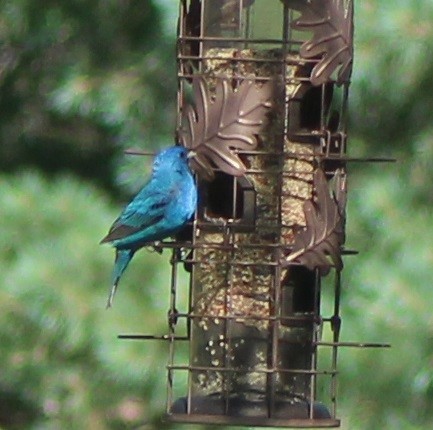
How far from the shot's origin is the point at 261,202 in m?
4.53

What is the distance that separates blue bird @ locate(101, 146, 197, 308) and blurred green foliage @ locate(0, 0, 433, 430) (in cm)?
170

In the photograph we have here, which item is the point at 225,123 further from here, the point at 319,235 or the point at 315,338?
the point at 315,338

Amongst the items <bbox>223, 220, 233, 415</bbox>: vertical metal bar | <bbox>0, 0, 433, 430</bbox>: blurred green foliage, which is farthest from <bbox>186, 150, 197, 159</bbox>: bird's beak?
<bbox>0, 0, 433, 430</bbox>: blurred green foliage

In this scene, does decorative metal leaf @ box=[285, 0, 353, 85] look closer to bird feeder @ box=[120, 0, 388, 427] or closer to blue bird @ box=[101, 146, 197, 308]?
bird feeder @ box=[120, 0, 388, 427]

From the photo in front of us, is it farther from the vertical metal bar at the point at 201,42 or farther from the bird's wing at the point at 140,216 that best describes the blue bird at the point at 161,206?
the vertical metal bar at the point at 201,42

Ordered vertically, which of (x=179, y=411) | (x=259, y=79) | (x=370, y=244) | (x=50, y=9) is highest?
(x=50, y=9)

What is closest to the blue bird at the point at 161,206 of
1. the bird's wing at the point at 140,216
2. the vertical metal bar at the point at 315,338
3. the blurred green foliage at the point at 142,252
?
the bird's wing at the point at 140,216

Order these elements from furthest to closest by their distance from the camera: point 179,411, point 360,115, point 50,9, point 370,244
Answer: point 50,9, point 360,115, point 370,244, point 179,411

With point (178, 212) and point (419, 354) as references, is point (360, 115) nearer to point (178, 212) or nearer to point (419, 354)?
point (419, 354)

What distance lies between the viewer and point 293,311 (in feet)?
15.1

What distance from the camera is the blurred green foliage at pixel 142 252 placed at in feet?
20.8

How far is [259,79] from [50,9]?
4.67 meters

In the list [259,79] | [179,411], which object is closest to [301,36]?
[259,79]

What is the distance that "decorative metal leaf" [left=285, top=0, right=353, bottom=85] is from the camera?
442 cm
